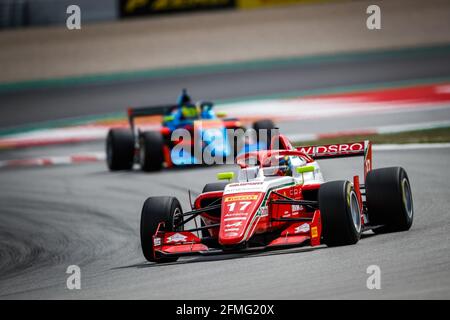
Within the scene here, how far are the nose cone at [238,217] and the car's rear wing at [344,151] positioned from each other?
1.76 m

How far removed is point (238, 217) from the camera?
995 cm

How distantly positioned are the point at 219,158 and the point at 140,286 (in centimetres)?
945

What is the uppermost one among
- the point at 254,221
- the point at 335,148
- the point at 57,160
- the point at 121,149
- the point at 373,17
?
the point at 373,17

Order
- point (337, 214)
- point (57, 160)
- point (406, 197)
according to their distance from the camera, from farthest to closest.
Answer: point (57, 160), point (406, 197), point (337, 214)

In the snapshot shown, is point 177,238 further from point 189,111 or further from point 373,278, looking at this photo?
point 189,111

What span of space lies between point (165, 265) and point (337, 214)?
1.92 metres

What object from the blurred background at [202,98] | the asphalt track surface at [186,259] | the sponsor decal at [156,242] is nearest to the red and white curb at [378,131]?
the blurred background at [202,98]

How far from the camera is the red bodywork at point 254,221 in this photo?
992cm

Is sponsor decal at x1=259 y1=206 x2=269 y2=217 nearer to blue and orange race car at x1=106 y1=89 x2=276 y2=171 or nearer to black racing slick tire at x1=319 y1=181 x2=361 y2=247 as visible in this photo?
black racing slick tire at x1=319 y1=181 x2=361 y2=247

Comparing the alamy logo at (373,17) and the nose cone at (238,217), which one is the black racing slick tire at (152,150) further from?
the alamy logo at (373,17)

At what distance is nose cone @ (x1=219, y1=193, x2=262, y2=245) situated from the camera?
9.80m

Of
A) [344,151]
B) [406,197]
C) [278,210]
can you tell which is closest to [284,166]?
[278,210]

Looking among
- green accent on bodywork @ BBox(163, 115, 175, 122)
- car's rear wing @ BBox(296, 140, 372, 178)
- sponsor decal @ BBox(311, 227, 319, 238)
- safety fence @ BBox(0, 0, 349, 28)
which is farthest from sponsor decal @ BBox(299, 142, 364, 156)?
safety fence @ BBox(0, 0, 349, 28)
